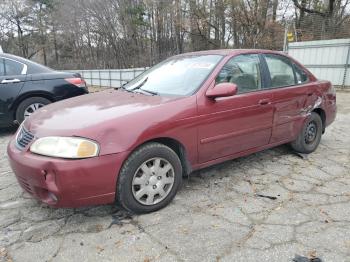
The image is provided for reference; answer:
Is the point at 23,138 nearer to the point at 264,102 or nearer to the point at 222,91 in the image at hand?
the point at 222,91

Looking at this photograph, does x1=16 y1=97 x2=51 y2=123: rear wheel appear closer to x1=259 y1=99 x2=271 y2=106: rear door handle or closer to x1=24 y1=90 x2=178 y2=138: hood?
x1=24 y1=90 x2=178 y2=138: hood

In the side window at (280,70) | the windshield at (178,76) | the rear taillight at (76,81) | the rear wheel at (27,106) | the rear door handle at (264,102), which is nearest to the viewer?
the windshield at (178,76)

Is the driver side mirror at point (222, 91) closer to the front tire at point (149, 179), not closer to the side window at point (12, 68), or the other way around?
the front tire at point (149, 179)

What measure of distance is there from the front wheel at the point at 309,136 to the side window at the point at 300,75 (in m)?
0.50

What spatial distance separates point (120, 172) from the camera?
2.76m

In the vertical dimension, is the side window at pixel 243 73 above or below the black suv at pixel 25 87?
above

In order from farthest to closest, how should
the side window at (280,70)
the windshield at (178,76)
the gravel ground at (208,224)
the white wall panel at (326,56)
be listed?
the white wall panel at (326,56), the side window at (280,70), the windshield at (178,76), the gravel ground at (208,224)

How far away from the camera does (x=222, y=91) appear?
3.25m

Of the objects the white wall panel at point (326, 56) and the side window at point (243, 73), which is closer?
the side window at point (243, 73)

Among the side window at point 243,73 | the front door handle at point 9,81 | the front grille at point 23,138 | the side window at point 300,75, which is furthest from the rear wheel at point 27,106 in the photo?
the side window at point 300,75

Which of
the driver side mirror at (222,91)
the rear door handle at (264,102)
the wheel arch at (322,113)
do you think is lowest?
the wheel arch at (322,113)

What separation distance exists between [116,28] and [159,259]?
21403mm

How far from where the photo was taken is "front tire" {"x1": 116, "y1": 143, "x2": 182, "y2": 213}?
2.80m

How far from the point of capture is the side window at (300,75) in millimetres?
4449
